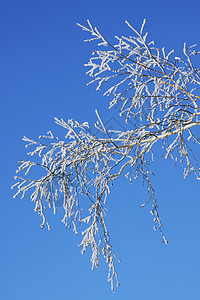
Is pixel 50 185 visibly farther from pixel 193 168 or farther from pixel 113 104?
pixel 193 168

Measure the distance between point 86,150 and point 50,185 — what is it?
551mm

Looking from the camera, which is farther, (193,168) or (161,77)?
(193,168)

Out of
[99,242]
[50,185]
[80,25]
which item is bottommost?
[99,242]

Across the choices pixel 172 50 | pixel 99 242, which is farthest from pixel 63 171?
pixel 172 50

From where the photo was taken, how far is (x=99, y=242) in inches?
166

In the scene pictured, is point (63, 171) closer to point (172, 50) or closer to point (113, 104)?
point (113, 104)

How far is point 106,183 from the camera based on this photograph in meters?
4.38

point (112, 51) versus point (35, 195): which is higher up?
point (112, 51)

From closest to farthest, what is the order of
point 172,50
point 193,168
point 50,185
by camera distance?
point 50,185 < point 172,50 < point 193,168

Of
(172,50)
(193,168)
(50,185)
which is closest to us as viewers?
(50,185)

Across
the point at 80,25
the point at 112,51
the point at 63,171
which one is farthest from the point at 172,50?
the point at 63,171

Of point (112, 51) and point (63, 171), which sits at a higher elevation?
point (112, 51)

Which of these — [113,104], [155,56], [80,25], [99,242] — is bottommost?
[99,242]

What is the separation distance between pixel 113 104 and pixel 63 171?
0.89m
